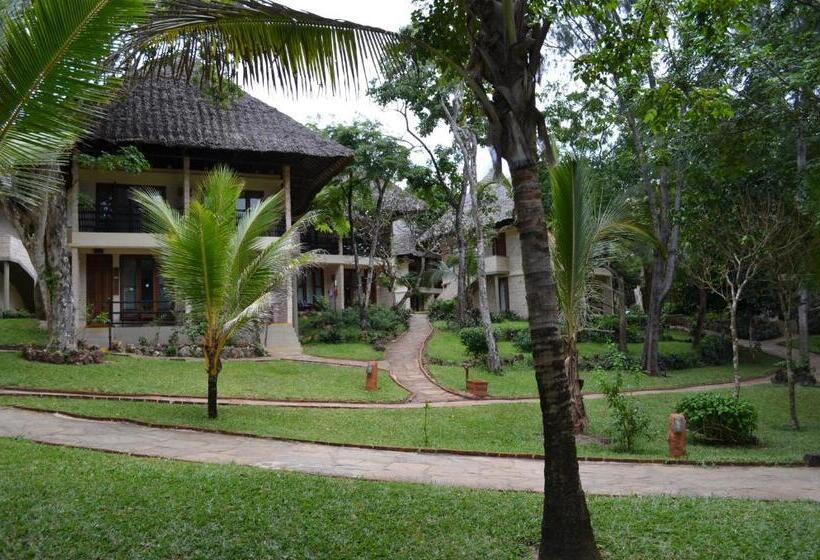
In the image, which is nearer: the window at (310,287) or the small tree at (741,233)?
the small tree at (741,233)

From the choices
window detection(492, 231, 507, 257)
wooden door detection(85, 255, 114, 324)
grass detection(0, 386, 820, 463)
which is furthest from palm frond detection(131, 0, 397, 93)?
window detection(492, 231, 507, 257)

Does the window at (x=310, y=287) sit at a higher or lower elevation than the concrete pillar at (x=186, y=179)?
lower

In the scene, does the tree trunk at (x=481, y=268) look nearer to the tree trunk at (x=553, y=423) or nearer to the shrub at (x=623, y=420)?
the shrub at (x=623, y=420)

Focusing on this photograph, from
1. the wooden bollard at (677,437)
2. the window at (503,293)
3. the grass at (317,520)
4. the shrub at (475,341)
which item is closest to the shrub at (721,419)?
the wooden bollard at (677,437)

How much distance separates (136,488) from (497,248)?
25.8 metres

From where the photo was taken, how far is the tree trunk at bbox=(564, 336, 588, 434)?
30.7 feet

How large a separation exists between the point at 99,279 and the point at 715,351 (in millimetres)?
→ 20493

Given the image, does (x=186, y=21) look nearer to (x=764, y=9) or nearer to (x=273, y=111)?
(x=764, y=9)

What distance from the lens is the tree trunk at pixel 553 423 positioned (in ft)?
12.3

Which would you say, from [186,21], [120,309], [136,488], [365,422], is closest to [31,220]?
[120,309]

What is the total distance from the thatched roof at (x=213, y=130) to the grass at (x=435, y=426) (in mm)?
9334

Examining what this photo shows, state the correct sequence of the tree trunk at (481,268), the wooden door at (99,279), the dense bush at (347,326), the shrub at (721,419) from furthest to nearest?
the dense bush at (347,326) < the wooden door at (99,279) < the tree trunk at (481,268) < the shrub at (721,419)

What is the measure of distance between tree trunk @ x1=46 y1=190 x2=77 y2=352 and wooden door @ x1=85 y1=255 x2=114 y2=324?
5.68m

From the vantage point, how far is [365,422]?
32.2ft
